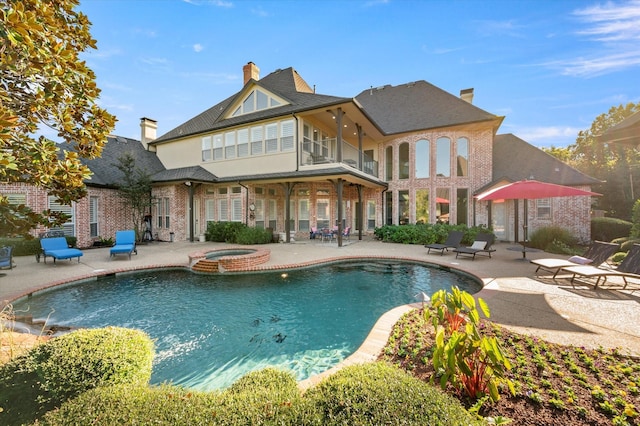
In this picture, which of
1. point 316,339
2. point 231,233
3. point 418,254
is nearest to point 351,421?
point 316,339

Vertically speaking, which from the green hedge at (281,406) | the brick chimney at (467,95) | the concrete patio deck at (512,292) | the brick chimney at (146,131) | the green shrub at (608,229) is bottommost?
the concrete patio deck at (512,292)

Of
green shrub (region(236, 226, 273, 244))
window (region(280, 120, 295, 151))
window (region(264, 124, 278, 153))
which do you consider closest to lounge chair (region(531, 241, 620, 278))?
window (region(280, 120, 295, 151))

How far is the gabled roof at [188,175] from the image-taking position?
14266 mm

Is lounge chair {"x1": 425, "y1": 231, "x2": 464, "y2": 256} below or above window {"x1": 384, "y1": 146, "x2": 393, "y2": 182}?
below

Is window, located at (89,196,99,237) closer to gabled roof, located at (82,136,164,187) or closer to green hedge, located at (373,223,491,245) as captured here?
gabled roof, located at (82,136,164,187)

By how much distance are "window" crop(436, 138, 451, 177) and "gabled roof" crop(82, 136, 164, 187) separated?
58.9 feet

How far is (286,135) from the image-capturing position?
44.5 ft

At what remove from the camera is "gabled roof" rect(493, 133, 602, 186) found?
14.2 meters

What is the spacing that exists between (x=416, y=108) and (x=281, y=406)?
19.8 m

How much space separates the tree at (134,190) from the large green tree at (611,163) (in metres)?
27.6

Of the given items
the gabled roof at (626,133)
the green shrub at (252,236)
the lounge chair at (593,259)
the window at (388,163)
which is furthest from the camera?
the window at (388,163)

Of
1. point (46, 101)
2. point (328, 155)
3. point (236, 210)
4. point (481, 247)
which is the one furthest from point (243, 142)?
point (481, 247)

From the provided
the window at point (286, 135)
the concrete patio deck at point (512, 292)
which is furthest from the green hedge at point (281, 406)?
the window at point (286, 135)

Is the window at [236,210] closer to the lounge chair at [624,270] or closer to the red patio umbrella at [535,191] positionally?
the red patio umbrella at [535,191]
